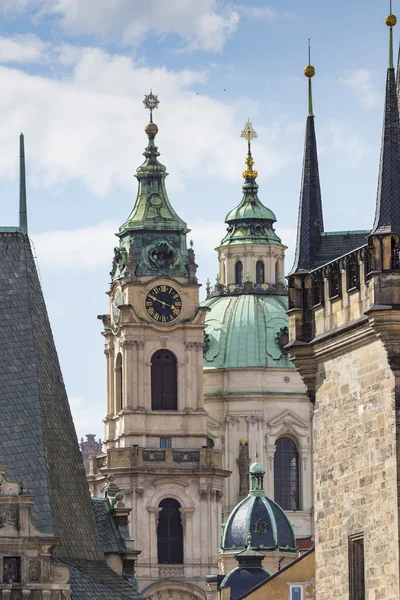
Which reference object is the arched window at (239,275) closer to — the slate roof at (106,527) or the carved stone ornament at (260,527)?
the carved stone ornament at (260,527)

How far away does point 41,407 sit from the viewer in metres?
67.2

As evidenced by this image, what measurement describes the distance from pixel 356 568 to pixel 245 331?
125m

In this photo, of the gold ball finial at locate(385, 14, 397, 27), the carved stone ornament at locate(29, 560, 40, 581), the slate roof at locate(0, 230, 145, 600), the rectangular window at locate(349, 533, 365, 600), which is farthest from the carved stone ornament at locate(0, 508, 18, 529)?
the gold ball finial at locate(385, 14, 397, 27)

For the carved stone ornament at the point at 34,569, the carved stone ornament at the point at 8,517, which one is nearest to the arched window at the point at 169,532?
the carved stone ornament at the point at 8,517

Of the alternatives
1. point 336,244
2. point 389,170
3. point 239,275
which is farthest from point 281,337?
point 389,170

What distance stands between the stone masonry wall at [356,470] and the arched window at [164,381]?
4351 inches

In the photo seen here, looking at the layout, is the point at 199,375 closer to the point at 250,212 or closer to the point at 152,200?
the point at 152,200

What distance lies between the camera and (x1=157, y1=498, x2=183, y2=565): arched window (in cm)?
16125

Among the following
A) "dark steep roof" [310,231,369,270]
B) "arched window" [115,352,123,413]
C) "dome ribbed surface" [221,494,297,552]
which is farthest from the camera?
"arched window" [115,352,123,413]

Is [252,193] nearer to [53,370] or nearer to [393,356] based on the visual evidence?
[53,370]

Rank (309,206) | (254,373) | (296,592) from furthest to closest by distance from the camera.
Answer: (254,373) < (296,592) < (309,206)

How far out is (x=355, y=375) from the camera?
5516 centimetres

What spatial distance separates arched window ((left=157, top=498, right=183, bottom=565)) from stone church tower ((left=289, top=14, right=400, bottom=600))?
10295 centimetres

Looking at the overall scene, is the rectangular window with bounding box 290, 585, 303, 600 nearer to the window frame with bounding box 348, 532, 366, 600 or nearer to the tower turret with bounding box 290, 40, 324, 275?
the tower turret with bounding box 290, 40, 324, 275
